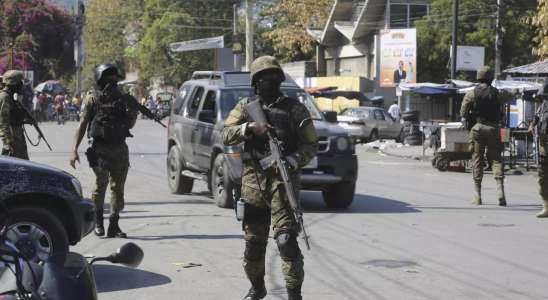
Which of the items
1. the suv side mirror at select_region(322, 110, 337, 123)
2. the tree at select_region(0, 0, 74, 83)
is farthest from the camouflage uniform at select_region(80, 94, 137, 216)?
the tree at select_region(0, 0, 74, 83)

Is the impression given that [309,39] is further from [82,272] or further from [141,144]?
[82,272]

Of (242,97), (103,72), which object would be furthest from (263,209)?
(242,97)

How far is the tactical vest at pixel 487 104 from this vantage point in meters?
12.2

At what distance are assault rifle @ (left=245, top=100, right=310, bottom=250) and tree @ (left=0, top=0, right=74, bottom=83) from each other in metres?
45.4

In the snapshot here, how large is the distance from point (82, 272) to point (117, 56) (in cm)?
7628

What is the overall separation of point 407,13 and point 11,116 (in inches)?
1443

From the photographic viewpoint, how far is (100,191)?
892 cm

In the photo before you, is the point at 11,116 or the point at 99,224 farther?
the point at 11,116

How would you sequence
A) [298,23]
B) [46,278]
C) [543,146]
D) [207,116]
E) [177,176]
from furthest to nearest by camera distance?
1. [298,23]
2. [177,176]
3. [207,116]
4. [543,146]
5. [46,278]

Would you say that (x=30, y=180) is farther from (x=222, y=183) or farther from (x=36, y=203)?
(x=222, y=183)

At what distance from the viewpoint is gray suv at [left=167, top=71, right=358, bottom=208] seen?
448 inches

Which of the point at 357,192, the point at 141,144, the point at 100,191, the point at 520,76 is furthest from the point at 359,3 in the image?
the point at 100,191

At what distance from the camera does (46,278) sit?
9.30 feet

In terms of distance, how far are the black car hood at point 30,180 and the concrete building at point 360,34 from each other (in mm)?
38399
